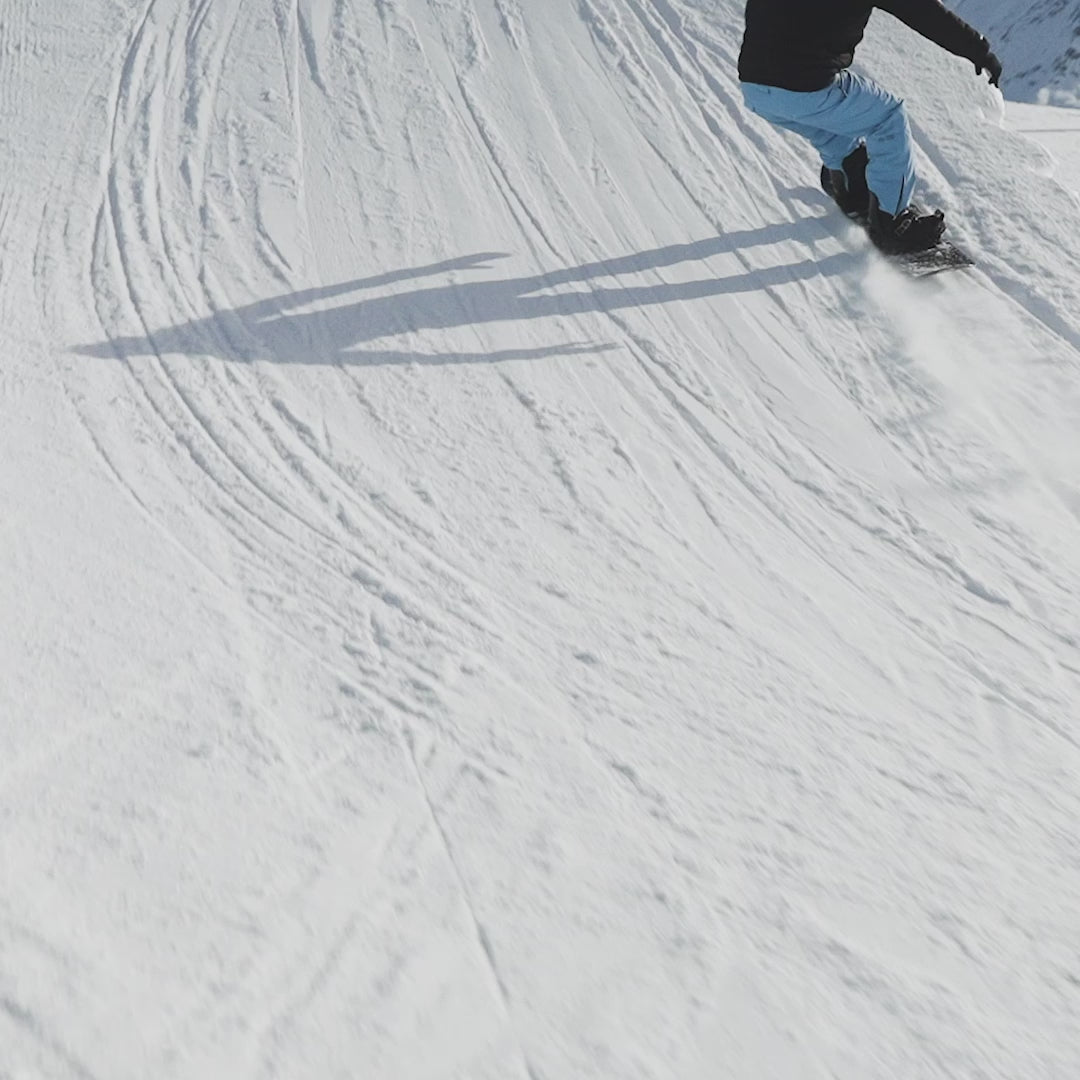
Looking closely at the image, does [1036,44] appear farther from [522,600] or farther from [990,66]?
[522,600]

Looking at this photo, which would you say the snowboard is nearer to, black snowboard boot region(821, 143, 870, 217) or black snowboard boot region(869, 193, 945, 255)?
black snowboard boot region(869, 193, 945, 255)

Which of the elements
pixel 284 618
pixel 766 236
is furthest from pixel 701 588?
pixel 766 236

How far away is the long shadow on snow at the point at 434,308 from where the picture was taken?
4.04m

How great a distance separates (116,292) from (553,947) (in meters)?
3.03

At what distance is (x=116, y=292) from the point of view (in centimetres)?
427

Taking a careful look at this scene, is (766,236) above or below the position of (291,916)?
above

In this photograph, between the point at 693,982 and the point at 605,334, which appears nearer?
the point at 693,982

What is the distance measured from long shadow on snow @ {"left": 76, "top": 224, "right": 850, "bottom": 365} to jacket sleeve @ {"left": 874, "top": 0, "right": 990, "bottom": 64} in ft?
2.89

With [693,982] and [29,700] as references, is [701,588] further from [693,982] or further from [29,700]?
[29,700]

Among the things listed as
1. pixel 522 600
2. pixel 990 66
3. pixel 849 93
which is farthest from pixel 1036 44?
pixel 522 600

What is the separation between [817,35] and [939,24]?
0.42 m

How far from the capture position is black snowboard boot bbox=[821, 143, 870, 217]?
4734 mm

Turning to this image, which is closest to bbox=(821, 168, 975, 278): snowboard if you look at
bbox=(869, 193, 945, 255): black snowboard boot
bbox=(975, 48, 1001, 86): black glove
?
bbox=(869, 193, 945, 255): black snowboard boot

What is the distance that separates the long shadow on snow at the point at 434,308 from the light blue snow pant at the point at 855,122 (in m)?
0.32
